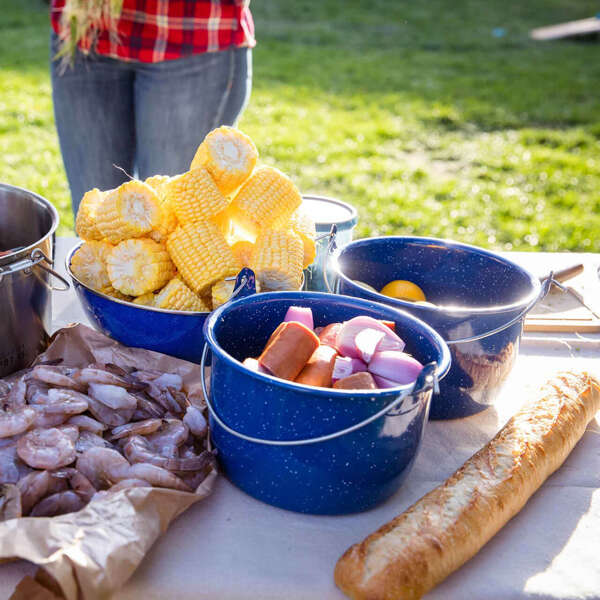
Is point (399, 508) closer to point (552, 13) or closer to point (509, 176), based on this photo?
point (509, 176)

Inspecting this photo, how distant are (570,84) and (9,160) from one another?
15.4ft

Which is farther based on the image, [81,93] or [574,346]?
[81,93]

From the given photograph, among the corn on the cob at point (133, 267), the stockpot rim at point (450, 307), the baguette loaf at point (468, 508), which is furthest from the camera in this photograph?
the corn on the cob at point (133, 267)

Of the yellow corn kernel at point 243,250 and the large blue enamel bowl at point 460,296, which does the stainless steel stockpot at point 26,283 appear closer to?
the yellow corn kernel at point 243,250

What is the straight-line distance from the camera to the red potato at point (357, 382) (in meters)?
0.81

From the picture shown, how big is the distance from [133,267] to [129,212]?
0.09 m

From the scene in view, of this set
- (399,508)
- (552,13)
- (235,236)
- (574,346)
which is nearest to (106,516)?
(399,508)

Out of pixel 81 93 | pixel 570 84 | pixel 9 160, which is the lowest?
pixel 9 160

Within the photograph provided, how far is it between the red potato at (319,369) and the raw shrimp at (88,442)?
0.26 metres

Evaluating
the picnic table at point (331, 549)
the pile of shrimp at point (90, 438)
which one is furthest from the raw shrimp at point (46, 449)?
the picnic table at point (331, 549)

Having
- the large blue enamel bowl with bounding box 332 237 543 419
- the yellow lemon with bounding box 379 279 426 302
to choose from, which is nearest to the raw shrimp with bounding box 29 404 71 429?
the large blue enamel bowl with bounding box 332 237 543 419

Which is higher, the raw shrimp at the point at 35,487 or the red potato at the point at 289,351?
the red potato at the point at 289,351

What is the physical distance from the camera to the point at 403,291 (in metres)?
1.16

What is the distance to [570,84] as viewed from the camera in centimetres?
610
